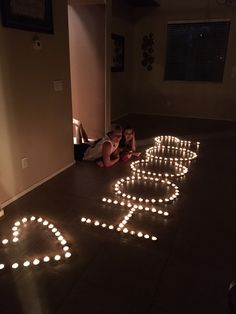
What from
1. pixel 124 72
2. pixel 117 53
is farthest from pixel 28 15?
pixel 124 72

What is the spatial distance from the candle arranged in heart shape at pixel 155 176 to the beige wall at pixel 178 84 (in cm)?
231

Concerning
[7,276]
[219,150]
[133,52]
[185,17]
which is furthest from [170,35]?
[7,276]

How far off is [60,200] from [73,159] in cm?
100

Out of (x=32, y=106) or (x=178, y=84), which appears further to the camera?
(x=178, y=84)

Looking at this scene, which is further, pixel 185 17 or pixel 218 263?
pixel 185 17

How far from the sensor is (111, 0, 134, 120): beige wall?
5855 millimetres

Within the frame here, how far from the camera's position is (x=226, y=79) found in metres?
6.14

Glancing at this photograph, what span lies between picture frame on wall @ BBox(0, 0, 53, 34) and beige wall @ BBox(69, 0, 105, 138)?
1.45 metres

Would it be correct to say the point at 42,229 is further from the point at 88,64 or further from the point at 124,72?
the point at 124,72

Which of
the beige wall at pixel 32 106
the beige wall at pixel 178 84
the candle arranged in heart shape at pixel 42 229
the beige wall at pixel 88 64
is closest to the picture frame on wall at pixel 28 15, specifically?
the beige wall at pixel 32 106

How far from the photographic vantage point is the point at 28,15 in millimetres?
2377

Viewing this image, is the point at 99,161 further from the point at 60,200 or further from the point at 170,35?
the point at 170,35

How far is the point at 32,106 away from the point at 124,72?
429 centimetres

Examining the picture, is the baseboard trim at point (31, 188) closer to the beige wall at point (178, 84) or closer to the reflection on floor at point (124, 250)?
the reflection on floor at point (124, 250)
